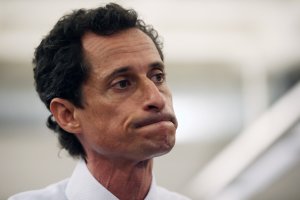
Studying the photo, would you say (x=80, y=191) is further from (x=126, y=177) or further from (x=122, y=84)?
(x=122, y=84)

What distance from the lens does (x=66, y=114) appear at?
3.77 ft

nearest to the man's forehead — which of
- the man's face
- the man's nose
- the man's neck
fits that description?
the man's face

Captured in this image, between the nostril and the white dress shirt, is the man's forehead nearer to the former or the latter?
the nostril

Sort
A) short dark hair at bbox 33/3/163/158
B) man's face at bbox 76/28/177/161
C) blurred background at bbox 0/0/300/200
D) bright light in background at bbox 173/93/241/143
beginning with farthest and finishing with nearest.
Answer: bright light in background at bbox 173/93/241/143
blurred background at bbox 0/0/300/200
short dark hair at bbox 33/3/163/158
man's face at bbox 76/28/177/161

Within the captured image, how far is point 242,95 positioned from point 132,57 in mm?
2072

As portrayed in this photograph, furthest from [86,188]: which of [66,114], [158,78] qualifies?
[158,78]

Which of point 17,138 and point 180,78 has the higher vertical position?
point 180,78

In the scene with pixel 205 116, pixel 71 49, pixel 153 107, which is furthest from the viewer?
pixel 205 116

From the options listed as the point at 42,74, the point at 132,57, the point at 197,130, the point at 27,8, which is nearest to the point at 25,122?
the point at 27,8

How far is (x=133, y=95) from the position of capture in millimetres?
1039

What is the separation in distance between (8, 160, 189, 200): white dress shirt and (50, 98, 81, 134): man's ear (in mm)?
93

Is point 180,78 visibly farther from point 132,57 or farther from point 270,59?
point 132,57

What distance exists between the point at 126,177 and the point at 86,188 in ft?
0.31

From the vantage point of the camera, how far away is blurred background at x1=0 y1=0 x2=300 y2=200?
2.37 metres
